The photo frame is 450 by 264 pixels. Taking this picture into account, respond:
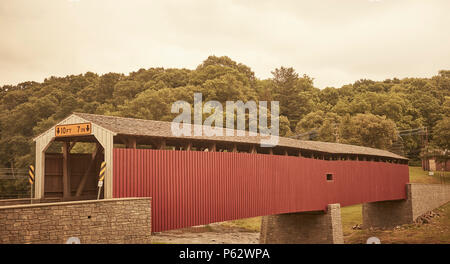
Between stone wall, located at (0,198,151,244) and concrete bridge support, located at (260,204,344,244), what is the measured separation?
13.9 m

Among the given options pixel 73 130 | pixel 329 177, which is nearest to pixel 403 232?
pixel 329 177

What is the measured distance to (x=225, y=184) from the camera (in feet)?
57.6

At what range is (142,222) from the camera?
12.4 meters

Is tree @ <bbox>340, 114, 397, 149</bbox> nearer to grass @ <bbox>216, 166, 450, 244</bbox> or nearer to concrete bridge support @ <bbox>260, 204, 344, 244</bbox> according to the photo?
grass @ <bbox>216, 166, 450, 244</bbox>

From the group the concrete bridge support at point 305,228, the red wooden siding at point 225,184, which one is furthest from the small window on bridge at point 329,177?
the concrete bridge support at point 305,228

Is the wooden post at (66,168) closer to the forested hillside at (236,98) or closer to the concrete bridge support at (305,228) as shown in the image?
the concrete bridge support at (305,228)

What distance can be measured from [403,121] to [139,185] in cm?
5644

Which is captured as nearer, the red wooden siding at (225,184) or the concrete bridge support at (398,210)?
the red wooden siding at (225,184)

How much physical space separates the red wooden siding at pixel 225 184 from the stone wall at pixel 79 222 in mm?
1398

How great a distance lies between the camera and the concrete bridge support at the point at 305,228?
2384cm

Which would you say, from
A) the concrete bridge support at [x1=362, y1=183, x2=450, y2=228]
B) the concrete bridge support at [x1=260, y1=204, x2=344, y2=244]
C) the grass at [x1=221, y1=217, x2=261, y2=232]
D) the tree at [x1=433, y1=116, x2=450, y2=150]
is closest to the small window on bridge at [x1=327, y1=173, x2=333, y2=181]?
the concrete bridge support at [x1=260, y1=204, x2=344, y2=244]

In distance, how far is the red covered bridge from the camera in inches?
546
